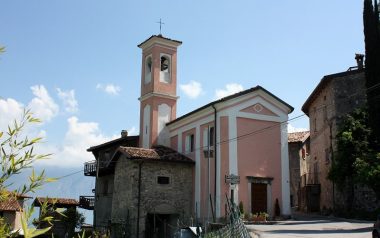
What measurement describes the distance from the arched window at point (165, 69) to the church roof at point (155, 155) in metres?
5.94

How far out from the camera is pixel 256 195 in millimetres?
26109

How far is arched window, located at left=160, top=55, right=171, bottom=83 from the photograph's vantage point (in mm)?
32812

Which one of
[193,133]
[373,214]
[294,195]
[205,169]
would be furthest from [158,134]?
[294,195]

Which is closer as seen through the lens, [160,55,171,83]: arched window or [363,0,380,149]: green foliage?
[363,0,380,149]: green foliage

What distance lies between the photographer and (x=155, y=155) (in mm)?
27422

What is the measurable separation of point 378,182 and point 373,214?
15.9ft

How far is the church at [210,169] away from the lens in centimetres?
2595

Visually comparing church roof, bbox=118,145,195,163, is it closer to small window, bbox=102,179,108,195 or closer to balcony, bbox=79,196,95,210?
small window, bbox=102,179,108,195

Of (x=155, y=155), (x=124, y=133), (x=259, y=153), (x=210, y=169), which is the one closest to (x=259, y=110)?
(x=259, y=153)

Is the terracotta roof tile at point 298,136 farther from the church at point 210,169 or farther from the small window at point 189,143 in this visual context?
the small window at point 189,143

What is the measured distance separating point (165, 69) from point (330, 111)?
11854 mm

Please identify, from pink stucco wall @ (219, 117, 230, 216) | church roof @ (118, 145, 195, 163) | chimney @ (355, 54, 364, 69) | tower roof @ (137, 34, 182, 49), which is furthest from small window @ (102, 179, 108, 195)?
chimney @ (355, 54, 364, 69)

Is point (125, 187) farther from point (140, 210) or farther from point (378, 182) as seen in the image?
point (378, 182)

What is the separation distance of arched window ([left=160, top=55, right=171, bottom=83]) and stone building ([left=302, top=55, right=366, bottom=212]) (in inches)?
418
